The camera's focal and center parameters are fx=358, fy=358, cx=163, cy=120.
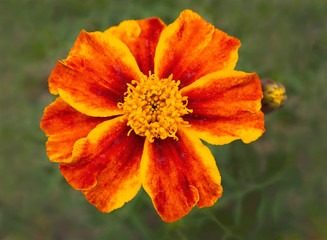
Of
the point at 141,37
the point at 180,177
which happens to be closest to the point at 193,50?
the point at 141,37

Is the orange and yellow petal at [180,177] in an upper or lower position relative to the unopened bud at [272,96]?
lower

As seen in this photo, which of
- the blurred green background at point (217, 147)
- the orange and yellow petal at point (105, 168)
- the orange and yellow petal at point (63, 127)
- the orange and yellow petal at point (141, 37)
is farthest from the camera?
the blurred green background at point (217, 147)

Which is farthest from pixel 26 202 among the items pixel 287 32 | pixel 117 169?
pixel 287 32

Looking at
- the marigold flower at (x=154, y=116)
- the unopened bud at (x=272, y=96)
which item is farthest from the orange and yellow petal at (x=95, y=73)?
the unopened bud at (x=272, y=96)

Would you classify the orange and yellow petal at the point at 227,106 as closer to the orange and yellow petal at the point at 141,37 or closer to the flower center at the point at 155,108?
the flower center at the point at 155,108

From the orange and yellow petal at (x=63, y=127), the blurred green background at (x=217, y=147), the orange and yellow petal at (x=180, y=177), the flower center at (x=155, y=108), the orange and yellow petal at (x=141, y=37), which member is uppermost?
the orange and yellow petal at (x=141, y=37)

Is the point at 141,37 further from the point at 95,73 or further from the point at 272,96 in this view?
the point at 272,96

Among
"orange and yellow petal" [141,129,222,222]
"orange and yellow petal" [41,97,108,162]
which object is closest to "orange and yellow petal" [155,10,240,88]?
"orange and yellow petal" [141,129,222,222]
